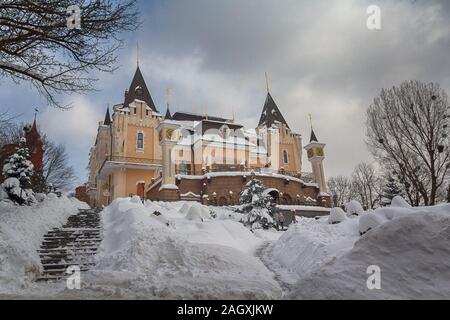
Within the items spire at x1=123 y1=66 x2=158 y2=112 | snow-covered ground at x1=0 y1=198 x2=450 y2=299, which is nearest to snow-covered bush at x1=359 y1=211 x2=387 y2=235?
snow-covered ground at x1=0 y1=198 x2=450 y2=299

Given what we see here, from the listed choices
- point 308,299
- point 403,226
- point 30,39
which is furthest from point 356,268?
point 30,39

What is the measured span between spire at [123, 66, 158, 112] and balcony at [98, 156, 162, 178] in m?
7.97

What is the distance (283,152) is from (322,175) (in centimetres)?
963

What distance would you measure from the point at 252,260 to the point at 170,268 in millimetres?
2503

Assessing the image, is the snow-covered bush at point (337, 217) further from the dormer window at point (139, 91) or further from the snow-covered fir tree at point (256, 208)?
the dormer window at point (139, 91)

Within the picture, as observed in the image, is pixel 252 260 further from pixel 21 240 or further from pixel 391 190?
pixel 391 190

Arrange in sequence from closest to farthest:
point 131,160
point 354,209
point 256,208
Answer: point 354,209
point 256,208
point 131,160

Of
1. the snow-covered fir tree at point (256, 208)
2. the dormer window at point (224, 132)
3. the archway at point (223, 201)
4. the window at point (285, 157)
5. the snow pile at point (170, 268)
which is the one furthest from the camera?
the window at point (285, 157)

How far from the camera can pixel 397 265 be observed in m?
4.26

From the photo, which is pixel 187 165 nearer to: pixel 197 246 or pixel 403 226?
pixel 197 246

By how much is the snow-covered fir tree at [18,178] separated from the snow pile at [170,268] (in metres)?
5.88

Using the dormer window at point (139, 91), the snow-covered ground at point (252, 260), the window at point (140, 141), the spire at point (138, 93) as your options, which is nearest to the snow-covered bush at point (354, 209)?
the snow-covered ground at point (252, 260)

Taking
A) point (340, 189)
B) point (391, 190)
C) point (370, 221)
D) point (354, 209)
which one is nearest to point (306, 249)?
point (370, 221)

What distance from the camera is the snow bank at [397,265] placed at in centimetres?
365
